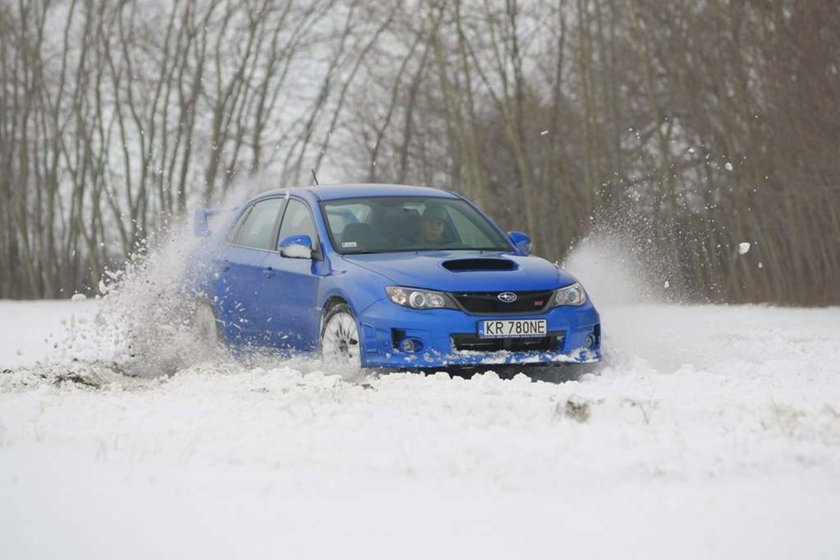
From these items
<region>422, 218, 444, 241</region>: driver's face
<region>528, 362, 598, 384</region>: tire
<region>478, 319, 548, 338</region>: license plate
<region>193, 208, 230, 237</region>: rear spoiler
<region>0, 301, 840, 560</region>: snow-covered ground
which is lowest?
<region>0, 301, 840, 560</region>: snow-covered ground

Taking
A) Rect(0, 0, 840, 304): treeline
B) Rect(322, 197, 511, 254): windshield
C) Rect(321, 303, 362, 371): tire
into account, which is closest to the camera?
Rect(321, 303, 362, 371): tire

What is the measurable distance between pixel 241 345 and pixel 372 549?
6.32 meters

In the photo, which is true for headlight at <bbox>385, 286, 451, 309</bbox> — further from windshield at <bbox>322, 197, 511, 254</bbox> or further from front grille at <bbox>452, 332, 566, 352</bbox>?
windshield at <bbox>322, 197, 511, 254</bbox>

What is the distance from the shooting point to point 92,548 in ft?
15.0

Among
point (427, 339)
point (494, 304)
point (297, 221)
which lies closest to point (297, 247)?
point (297, 221)

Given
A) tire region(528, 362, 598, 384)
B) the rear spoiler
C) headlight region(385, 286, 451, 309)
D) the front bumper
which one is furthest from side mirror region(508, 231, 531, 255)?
the rear spoiler

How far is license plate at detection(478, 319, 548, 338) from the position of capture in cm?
893

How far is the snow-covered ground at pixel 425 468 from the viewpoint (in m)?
4.64

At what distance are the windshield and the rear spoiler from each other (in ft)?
6.78

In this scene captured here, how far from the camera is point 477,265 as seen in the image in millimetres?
9445

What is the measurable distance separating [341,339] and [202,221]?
344 cm

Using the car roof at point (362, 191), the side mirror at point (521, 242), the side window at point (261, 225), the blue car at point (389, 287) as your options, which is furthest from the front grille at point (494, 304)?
the side window at point (261, 225)

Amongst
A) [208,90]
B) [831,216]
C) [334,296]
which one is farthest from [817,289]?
[208,90]

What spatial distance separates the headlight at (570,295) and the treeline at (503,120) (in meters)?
7.03
